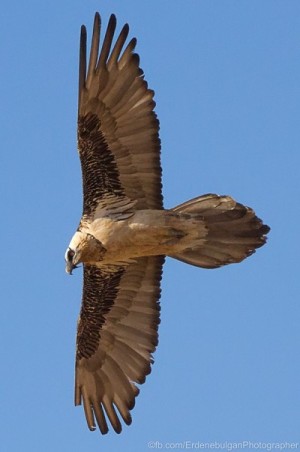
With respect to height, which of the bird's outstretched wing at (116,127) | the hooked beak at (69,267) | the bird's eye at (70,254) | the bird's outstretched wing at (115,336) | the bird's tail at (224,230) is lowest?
the bird's outstretched wing at (115,336)

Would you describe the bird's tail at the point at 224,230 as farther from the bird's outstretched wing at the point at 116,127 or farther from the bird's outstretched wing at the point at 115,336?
the bird's outstretched wing at the point at 115,336

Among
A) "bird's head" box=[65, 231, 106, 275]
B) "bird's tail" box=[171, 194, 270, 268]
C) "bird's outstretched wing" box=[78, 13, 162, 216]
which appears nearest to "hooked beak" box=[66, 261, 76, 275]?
"bird's head" box=[65, 231, 106, 275]

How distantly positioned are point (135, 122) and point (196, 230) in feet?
5.05

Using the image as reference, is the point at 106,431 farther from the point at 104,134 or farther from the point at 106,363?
the point at 104,134

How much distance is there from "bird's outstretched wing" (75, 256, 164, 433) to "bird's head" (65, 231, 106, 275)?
2.41 ft

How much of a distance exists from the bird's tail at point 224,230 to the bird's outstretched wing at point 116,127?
25.2 inches

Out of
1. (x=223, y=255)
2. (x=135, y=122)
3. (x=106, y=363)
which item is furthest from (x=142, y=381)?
(x=135, y=122)

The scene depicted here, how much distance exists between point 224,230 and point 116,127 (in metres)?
1.86

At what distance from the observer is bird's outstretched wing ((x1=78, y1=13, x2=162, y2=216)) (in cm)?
1912

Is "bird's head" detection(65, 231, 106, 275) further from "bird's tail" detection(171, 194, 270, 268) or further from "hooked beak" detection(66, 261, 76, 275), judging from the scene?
"bird's tail" detection(171, 194, 270, 268)

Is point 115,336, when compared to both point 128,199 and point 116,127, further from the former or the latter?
point 116,127

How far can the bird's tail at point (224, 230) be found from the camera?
19219mm

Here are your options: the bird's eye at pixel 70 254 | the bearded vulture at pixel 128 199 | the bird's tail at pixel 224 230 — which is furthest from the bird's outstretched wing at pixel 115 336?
the bird's tail at pixel 224 230

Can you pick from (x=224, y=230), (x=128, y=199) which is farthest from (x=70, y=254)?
(x=224, y=230)
